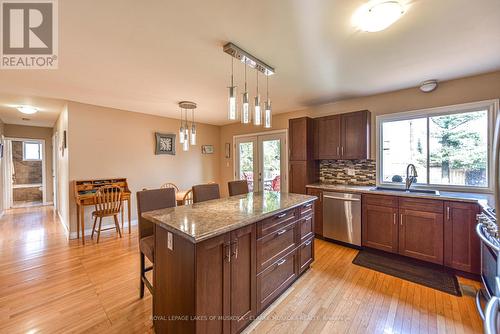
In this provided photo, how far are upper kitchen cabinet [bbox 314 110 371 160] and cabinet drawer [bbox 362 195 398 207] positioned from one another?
0.69 metres

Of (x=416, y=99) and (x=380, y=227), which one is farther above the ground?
(x=416, y=99)

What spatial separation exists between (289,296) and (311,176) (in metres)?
2.25

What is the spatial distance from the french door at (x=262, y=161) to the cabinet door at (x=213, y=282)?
129 inches

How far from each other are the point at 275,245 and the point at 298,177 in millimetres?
2106

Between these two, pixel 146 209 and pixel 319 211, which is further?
pixel 319 211

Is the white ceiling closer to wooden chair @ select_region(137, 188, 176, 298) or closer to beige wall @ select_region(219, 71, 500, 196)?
beige wall @ select_region(219, 71, 500, 196)

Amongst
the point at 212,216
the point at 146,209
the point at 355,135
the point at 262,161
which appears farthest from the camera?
the point at 262,161

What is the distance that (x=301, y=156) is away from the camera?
12.6 feet

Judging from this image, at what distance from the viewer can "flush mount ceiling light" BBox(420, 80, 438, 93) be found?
283 cm

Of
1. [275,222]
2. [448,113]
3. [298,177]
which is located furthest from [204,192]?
[448,113]

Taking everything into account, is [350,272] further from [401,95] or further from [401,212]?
[401,95]

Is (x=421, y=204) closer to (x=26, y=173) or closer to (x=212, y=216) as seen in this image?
(x=212, y=216)

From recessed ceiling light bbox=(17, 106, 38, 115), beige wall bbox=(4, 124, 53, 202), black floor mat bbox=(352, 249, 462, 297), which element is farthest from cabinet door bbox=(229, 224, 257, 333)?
beige wall bbox=(4, 124, 53, 202)

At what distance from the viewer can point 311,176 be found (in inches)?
153
